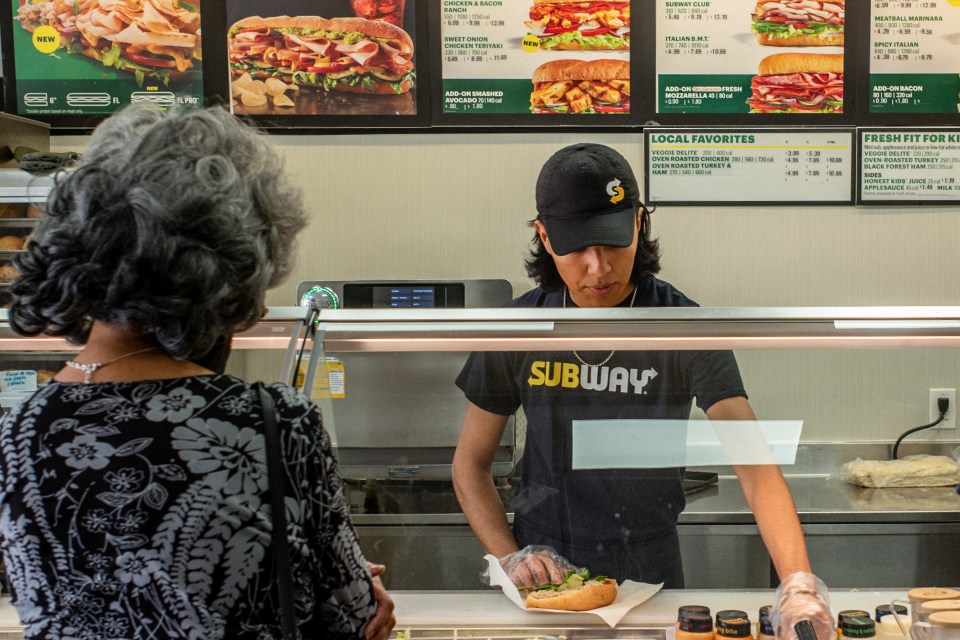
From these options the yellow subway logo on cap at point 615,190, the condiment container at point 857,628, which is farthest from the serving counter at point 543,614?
the yellow subway logo on cap at point 615,190

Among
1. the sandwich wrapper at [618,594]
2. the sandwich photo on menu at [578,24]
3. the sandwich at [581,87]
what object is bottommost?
the sandwich wrapper at [618,594]

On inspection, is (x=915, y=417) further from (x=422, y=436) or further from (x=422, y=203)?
(x=422, y=203)

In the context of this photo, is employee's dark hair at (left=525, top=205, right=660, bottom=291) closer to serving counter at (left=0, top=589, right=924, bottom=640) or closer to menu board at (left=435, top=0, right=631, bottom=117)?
serving counter at (left=0, top=589, right=924, bottom=640)

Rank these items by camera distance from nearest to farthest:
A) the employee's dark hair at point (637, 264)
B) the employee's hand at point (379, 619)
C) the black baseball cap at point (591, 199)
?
the employee's hand at point (379, 619), the black baseball cap at point (591, 199), the employee's dark hair at point (637, 264)

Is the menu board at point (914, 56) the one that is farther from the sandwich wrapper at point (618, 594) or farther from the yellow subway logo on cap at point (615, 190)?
the sandwich wrapper at point (618, 594)

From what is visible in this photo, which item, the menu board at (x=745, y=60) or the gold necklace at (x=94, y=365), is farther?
the menu board at (x=745, y=60)

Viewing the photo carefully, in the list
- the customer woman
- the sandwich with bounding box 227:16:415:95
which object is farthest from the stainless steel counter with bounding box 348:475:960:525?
the sandwich with bounding box 227:16:415:95

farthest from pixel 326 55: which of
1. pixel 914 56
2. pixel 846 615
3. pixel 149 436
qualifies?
pixel 149 436

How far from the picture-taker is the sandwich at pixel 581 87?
3.22 metres

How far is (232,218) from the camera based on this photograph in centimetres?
91

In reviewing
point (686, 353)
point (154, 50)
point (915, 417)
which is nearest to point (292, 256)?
point (686, 353)

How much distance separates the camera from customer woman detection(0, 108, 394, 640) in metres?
0.87

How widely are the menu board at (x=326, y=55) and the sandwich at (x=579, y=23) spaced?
0.44m

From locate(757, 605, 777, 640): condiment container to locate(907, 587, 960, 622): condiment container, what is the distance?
0.24 metres
